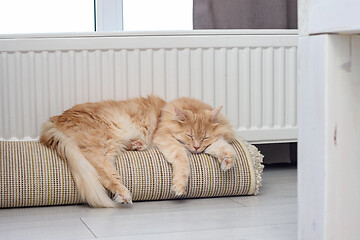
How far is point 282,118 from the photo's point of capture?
2.55m

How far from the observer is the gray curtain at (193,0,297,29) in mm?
2600

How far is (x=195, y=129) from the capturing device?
212 centimetres

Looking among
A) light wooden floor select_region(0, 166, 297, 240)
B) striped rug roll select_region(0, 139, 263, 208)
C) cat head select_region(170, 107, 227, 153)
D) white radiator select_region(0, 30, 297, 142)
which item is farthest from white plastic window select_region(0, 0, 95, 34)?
light wooden floor select_region(0, 166, 297, 240)

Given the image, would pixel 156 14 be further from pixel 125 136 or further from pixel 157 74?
pixel 125 136

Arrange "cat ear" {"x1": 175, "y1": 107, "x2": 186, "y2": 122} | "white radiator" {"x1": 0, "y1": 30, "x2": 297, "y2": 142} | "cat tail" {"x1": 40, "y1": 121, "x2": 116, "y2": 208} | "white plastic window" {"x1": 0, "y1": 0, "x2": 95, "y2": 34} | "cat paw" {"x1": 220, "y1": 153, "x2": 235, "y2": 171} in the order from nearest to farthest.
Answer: "cat tail" {"x1": 40, "y1": 121, "x2": 116, "y2": 208} → "cat paw" {"x1": 220, "y1": 153, "x2": 235, "y2": 171} → "cat ear" {"x1": 175, "y1": 107, "x2": 186, "y2": 122} → "white radiator" {"x1": 0, "y1": 30, "x2": 297, "y2": 142} → "white plastic window" {"x1": 0, "y1": 0, "x2": 95, "y2": 34}

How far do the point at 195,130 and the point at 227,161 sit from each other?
213 millimetres

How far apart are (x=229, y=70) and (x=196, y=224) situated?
1.03 m

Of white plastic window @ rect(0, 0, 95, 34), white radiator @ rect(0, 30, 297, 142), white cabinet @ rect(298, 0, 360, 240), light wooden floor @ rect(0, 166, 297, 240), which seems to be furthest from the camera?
white plastic window @ rect(0, 0, 95, 34)

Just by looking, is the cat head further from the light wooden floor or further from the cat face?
the light wooden floor

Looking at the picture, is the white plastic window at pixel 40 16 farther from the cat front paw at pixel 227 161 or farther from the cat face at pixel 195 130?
the cat front paw at pixel 227 161

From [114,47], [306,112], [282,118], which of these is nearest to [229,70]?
[282,118]

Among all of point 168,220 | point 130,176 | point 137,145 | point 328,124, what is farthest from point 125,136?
point 328,124

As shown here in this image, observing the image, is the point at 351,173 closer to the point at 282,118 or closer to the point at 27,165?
the point at 27,165

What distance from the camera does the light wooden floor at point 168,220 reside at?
151 cm
